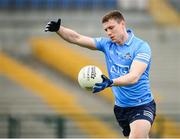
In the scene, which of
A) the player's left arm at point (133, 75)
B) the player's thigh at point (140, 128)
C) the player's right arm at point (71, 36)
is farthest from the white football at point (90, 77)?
the player's right arm at point (71, 36)

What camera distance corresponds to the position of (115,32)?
28.2 feet

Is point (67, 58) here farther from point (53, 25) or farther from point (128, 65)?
point (128, 65)

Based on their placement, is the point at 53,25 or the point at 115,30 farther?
the point at 53,25

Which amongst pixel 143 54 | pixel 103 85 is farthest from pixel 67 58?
pixel 103 85

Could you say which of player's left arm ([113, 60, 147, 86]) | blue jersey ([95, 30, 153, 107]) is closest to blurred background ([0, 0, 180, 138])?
blue jersey ([95, 30, 153, 107])

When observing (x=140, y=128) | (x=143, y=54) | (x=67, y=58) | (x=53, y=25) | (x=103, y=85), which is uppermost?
(x=53, y=25)

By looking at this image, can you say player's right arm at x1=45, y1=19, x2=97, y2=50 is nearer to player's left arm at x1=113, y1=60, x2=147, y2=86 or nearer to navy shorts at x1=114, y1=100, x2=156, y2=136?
navy shorts at x1=114, y1=100, x2=156, y2=136

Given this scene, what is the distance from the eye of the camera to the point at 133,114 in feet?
28.9

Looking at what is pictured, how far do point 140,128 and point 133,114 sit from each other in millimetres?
293

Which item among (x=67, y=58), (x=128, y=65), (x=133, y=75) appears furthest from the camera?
(x=67, y=58)

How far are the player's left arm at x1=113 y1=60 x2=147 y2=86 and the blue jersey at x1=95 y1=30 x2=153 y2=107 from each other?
6.0 inches

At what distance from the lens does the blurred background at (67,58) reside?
18.6m

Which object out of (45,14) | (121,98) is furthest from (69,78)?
(121,98)

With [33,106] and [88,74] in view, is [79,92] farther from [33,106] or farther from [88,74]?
[88,74]
